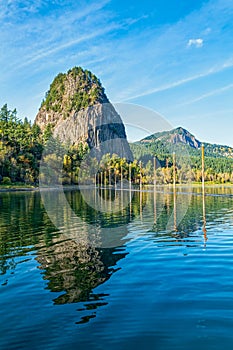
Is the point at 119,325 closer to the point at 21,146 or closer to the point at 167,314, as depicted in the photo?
the point at 167,314

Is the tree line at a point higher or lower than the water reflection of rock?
higher

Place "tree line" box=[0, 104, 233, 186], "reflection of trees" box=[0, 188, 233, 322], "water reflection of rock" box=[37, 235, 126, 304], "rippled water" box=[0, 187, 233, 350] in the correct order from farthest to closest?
"tree line" box=[0, 104, 233, 186] → "reflection of trees" box=[0, 188, 233, 322] → "water reflection of rock" box=[37, 235, 126, 304] → "rippled water" box=[0, 187, 233, 350]

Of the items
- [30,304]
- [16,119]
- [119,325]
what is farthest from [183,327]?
[16,119]

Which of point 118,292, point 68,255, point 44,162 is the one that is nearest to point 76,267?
point 68,255

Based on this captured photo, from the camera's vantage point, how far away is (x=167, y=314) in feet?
21.7

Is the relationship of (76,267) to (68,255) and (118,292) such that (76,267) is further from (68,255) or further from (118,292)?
(118,292)

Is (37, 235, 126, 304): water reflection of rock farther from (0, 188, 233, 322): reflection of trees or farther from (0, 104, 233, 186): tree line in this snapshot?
(0, 104, 233, 186): tree line

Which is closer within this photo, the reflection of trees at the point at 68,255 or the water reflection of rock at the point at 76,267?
the water reflection of rock at the point at 76,267

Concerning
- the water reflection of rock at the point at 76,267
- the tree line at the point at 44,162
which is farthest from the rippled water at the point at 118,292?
the tree line at the point at 44,162

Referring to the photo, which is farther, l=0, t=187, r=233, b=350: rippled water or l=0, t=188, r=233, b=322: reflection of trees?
l=0, t=188, r=233, b=322: reflection of trees

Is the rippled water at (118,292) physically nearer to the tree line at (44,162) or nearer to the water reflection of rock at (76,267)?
the water reflection of rock at (76,267)

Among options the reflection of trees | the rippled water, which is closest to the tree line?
the reflection of trees

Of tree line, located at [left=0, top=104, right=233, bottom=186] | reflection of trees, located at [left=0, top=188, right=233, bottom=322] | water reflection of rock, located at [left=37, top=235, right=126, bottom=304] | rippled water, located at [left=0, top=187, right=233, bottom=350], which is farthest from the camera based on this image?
tree line, located at [left=0, top=104, right=233, bottom=186]

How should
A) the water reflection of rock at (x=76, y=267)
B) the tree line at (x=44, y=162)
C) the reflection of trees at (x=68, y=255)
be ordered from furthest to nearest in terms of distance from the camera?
the tree line at (x=44, y=162) → the reflection of trees at (x=68, y=255) → the water reflection of rock at (x=76, y=267)
